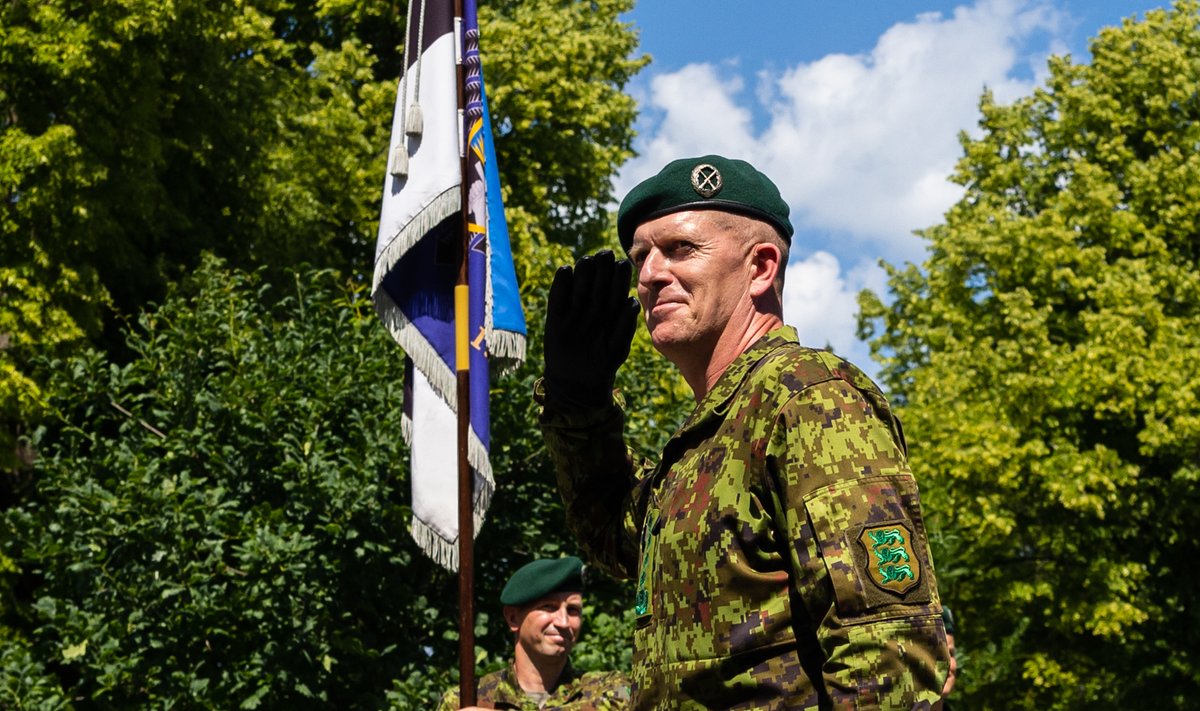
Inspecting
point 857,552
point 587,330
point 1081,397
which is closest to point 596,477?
point 587,330

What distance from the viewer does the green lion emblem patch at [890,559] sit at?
2.13m

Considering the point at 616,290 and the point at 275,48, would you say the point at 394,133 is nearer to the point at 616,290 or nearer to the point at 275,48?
the point at 616,290

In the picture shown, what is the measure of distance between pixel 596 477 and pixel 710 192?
0.72m

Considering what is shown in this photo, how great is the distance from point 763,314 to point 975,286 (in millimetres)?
19835

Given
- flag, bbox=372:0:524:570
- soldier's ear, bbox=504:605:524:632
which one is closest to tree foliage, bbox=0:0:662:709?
flag, bbox=372:0:524:570

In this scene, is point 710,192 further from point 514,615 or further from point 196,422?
point 196,422

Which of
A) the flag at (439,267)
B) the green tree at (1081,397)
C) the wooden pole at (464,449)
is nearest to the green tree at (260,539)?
Answer: the flag at (439,267)

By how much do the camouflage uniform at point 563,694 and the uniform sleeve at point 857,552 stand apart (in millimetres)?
3682

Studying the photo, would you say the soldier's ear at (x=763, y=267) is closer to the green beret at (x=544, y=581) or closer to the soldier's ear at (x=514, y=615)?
the green beret at (x=544, y=581)

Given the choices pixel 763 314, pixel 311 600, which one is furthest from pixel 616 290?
pixel 311 600

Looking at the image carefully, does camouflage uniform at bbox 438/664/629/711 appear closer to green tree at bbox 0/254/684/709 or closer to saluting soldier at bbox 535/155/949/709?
green tree at bbox 0/254/684/709

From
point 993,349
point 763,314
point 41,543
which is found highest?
point 993,349

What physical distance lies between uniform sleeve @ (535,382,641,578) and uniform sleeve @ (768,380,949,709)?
0.76 meters

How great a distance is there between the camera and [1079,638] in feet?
65.9
